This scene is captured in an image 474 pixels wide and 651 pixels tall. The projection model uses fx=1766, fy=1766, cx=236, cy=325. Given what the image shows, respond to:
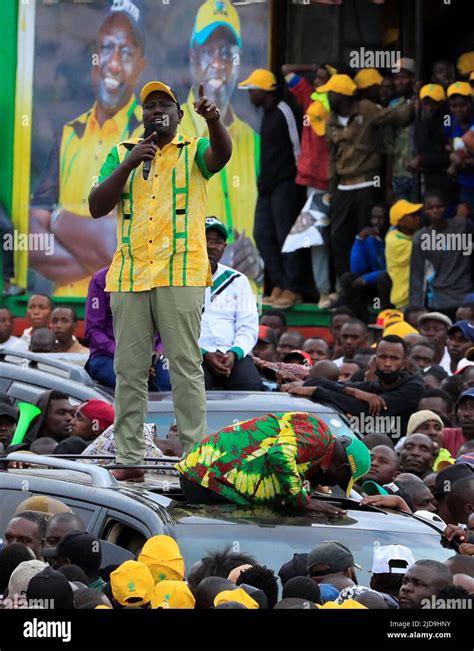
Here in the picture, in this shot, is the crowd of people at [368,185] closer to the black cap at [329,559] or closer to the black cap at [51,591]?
the black cap at [329,559]

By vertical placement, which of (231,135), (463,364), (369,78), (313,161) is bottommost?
(463,364)

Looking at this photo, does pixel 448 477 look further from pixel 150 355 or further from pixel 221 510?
pixel 221 510

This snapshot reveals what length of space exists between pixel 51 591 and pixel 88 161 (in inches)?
507

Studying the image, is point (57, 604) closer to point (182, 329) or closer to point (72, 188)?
point (182, 329)

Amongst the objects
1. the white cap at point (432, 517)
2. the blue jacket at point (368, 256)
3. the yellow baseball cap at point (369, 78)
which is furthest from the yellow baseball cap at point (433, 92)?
the white cap at point (432, 517)

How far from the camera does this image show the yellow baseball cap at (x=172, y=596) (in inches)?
245

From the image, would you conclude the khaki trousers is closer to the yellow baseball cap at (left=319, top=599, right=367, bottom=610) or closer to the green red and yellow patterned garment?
the green red and yellow patterned garment

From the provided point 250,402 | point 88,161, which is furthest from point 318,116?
point 250,402

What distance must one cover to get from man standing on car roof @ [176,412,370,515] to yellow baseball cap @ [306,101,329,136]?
31.2 ft

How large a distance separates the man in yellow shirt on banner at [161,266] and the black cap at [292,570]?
1682mm

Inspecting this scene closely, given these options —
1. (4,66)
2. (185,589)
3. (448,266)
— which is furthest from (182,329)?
(4,66)

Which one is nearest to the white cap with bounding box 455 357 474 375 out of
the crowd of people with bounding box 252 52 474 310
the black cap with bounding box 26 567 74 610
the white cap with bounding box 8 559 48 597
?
the crowd of people with bounding box 252 52 474 310

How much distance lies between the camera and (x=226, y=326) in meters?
11.1
